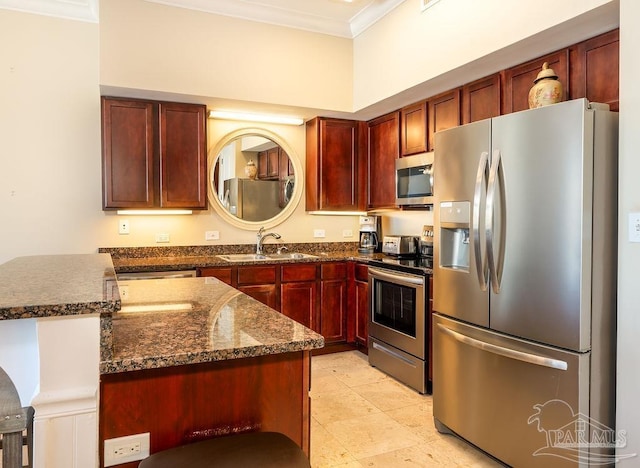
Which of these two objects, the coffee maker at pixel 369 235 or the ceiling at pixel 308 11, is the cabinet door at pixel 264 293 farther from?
the ceiling at pixel 308 11

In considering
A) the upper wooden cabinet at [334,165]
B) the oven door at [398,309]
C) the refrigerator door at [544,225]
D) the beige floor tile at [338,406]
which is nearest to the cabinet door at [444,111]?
the upper wooden cabinet at [334,165]

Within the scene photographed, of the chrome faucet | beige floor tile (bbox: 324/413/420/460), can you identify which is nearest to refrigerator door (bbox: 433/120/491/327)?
beige floor tile (bbox: 324/413/420/460)

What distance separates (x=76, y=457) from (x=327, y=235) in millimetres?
3838

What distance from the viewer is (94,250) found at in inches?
151

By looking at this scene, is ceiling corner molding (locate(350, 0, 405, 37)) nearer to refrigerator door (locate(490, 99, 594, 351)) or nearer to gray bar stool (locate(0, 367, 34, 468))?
refrigerator door (locate(490, 99, 594, 351))

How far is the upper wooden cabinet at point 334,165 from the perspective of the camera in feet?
14.5

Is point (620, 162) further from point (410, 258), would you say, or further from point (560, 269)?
point (410, 258)

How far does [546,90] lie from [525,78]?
0.45 meters

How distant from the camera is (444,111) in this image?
11.5 feet

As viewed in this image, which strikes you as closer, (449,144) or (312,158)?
(449,144)

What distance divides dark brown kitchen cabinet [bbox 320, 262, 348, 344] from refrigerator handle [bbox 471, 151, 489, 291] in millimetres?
1995

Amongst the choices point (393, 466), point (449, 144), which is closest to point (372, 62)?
point (449, 144)

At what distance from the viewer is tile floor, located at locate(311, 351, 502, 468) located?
7.77 feet

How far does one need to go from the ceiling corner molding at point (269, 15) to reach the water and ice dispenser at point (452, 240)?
7.48 ft
